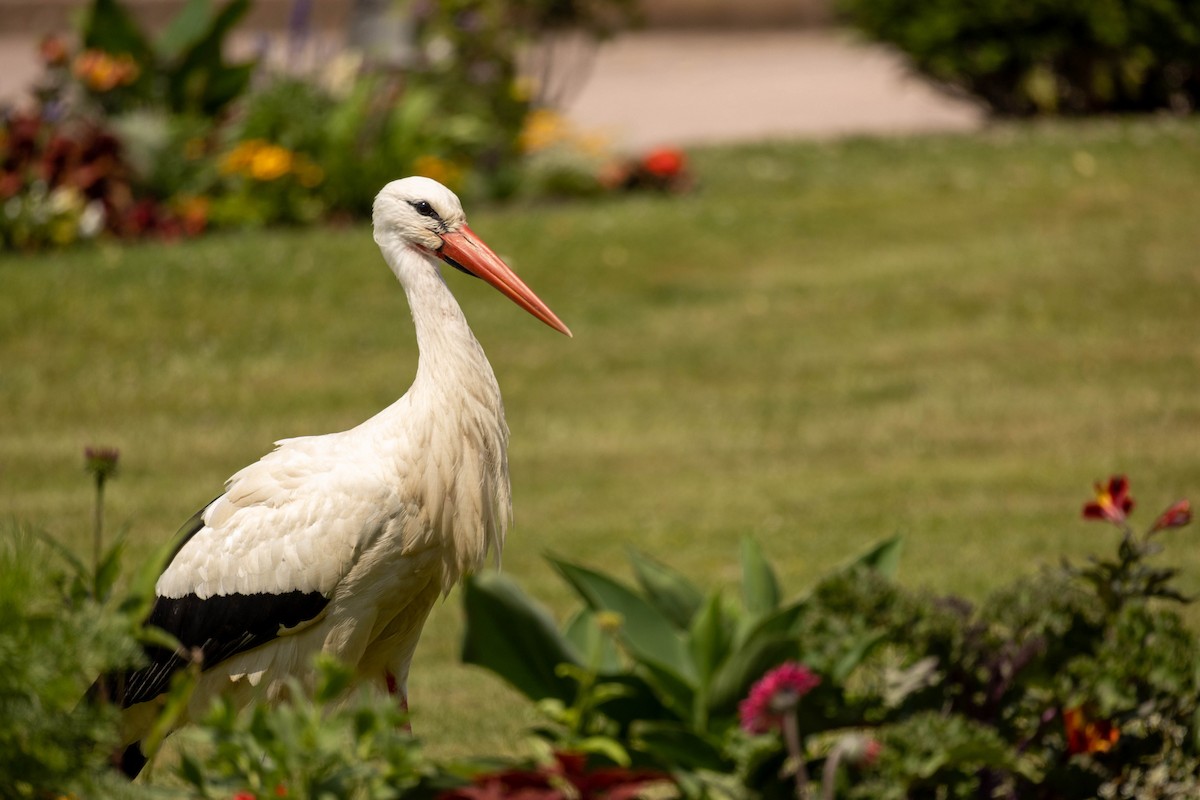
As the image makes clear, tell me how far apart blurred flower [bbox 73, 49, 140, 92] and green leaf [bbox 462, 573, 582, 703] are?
10.0m

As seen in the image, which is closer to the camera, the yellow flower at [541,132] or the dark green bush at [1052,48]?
the yellow flower at [541,132]

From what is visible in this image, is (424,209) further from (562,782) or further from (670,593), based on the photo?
(562,782)

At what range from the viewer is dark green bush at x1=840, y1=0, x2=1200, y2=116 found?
14570 mm

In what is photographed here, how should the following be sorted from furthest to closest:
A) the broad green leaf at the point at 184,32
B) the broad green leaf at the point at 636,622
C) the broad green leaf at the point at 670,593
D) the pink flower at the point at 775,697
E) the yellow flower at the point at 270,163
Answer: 1. the broad green leaf at the point at 184,32
2. the yellow flower at the point at 270,163
3. the broad green leaf at the point at 670,593
4. the broad green leaf at the point at 636,622
5. the pink flower at the point at 775,697

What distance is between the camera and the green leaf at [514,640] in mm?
3178

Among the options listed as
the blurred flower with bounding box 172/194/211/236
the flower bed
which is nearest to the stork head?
the flower bed

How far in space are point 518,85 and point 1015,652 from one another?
35.0 feet

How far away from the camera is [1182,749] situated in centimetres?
368

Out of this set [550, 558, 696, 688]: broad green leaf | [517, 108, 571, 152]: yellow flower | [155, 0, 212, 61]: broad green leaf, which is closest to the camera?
[550, 558, 696, 688]: broad green leaf

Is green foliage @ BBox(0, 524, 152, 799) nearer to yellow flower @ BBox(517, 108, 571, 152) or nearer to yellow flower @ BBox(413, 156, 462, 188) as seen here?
→ yellow flower @ BBox(413, 156, 462, 188)

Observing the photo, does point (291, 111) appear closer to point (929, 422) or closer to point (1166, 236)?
point (929, 422)

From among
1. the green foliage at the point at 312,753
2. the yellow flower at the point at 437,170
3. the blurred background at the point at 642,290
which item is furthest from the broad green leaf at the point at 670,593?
the yellow flower at the point at 437,170

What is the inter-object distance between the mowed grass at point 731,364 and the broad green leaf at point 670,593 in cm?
275

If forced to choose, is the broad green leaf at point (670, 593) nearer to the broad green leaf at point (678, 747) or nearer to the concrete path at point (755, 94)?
the broad green leaf at point (678, 747)
